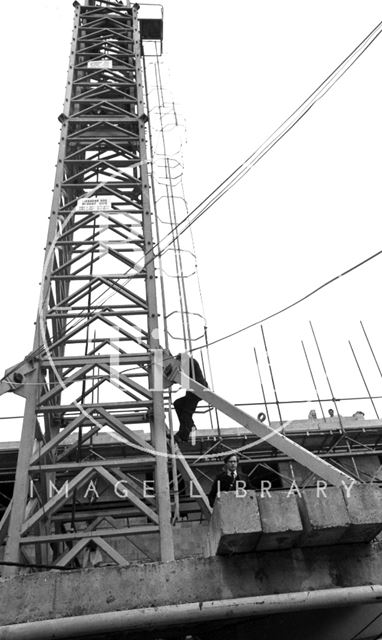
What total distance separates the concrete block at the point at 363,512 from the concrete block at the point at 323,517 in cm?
5

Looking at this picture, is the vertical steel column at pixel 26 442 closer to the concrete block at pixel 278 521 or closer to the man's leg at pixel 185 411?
the man's leg at pixel 185 411

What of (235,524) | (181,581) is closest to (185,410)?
(181,581)

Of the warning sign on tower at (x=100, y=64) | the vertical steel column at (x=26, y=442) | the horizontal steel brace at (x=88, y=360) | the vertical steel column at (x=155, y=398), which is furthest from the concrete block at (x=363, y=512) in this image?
the warning sign on tower at (x=100, y=64)

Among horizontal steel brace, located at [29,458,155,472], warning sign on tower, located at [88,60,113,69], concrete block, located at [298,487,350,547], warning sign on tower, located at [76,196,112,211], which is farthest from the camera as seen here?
warning sign on tower, located at [88,60,113,69]

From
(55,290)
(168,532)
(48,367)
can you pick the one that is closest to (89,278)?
(55,290)

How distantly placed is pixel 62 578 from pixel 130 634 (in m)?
0.65

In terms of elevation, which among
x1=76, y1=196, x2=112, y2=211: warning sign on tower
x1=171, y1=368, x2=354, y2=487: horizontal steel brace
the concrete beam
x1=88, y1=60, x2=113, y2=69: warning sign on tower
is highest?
x1=88, y1=60, x2=113, y2=69: warning sign on tower

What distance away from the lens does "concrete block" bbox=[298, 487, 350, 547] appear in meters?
4.24

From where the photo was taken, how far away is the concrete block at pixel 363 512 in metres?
4.31

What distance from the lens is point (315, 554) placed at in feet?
14.7

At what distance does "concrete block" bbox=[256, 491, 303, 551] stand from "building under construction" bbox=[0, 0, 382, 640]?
1 centimetres

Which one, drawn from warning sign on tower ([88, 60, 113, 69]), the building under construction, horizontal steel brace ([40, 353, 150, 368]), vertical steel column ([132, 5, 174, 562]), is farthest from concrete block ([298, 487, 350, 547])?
warning sign on tower ([88, 60, 113, 69])

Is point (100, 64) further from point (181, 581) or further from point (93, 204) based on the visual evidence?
point (181, 581)

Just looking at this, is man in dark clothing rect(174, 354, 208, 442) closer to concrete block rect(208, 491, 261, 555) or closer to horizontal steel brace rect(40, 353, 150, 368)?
horizontal steel brace rect(40, 353, 150, 368)
